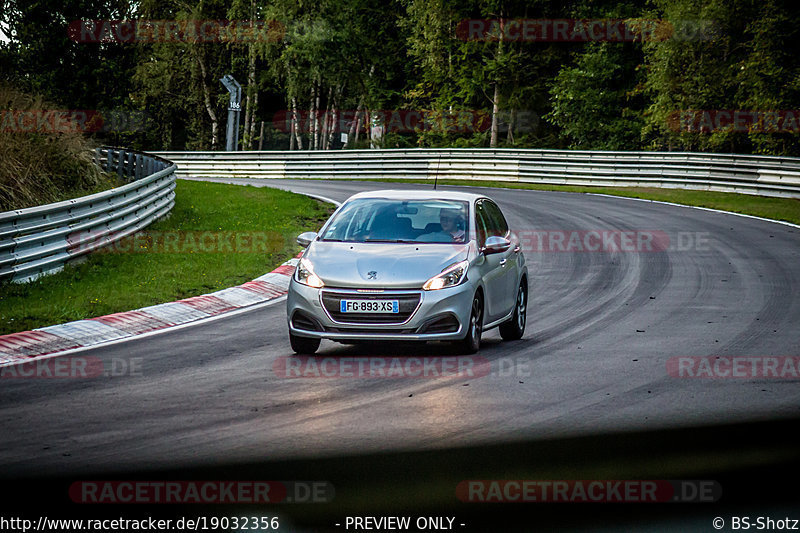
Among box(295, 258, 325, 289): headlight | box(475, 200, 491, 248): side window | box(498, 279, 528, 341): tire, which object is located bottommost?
box(498, 279, 528, 341): tire

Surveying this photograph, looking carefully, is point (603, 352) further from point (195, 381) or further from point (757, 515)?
point (757, 515)

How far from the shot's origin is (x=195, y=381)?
8.86m

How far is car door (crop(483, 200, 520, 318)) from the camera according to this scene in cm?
1102

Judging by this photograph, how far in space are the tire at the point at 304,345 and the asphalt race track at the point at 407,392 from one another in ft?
0.40

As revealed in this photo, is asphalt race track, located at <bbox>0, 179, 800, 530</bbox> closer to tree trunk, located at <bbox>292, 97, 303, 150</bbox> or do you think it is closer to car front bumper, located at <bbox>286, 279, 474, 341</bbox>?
car front bumper, located at <bbox>286, 279, 474, 341</bbox>

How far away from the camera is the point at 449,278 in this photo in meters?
9.87

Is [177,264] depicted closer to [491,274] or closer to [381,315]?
[491,274]

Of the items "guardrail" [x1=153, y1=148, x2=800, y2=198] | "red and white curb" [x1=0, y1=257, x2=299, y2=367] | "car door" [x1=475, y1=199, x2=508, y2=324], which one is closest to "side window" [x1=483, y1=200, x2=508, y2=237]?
"car door" [x1=475, y1=199, x2=508, y2=324]

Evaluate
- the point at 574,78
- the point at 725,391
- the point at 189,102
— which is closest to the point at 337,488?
the point at 725,391

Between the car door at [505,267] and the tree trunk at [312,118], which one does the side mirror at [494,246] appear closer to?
the car door at [505,267]

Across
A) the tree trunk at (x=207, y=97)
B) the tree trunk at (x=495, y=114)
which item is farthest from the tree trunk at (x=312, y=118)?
the tree trunk at (x=495, y=114)

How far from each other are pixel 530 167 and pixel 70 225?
74.8 feet

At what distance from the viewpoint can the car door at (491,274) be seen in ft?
34.7

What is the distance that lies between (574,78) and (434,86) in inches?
363
